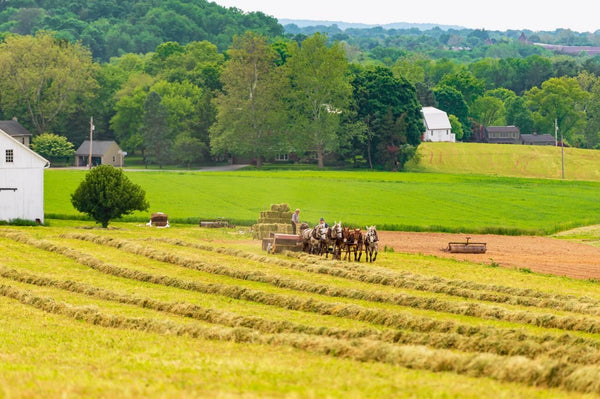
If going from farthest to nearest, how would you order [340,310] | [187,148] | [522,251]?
1. [187,148]
2. [522,251]
3. [340,310]

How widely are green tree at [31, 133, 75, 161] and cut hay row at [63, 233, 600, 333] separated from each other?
109m

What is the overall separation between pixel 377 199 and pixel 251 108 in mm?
55887

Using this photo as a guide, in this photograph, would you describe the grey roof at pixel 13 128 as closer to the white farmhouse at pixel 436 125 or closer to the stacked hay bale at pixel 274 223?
the white farmhouse at pixel 436 125

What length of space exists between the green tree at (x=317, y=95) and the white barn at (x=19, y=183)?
71.2 meters

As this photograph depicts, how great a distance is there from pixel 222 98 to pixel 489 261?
102 m

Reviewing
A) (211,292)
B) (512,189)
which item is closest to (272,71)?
(512,189)

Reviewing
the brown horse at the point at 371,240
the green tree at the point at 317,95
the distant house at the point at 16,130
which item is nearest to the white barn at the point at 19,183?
the brown horse at the point at 371,240

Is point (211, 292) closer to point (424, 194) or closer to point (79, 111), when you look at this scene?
point (424, 194)

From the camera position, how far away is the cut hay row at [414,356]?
21.4m

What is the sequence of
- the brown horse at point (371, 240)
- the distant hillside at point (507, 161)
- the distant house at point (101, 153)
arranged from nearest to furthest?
1. the brown horse at point (371, 240)
2. the distant hillside at point (507, 161)
3. the distant house at point (101, 153)

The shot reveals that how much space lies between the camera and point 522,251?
60.9 meters

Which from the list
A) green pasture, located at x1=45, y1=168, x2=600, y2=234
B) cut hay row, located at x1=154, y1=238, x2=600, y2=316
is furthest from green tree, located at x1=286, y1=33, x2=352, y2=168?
cut hay row, located at x1=154, y1=238, x2=600, y2=316

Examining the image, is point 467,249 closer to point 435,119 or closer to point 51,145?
point 51,145

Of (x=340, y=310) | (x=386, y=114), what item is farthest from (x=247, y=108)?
(x=340, y=310)
